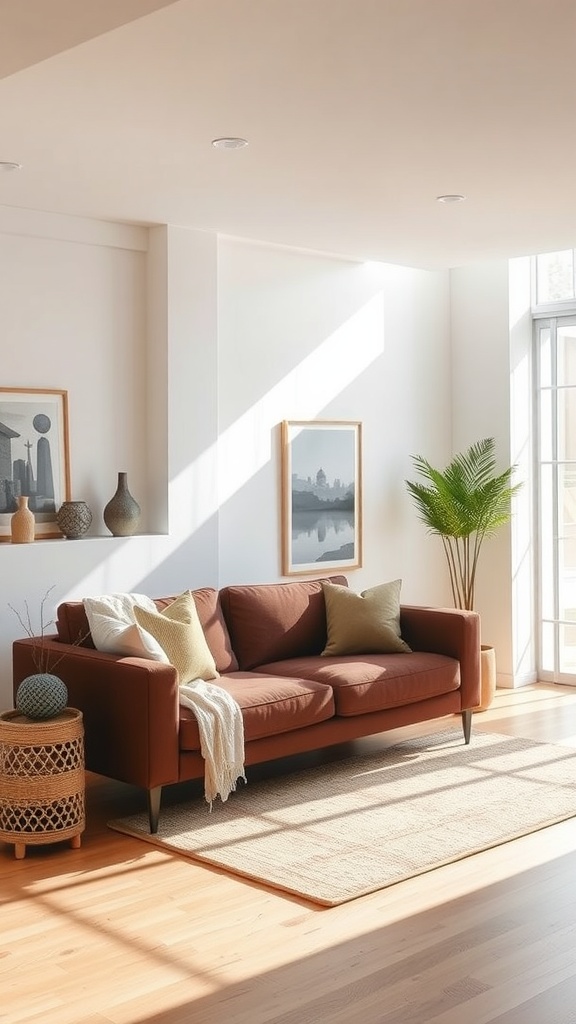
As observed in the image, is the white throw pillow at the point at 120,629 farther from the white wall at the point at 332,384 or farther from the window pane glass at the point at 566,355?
the window pane glass at the point at 566,355

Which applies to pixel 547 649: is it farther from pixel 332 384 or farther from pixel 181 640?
pixel 181 640

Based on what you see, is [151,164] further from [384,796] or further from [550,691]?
[550,691]

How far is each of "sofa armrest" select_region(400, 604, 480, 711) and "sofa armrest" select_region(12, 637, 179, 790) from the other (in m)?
1.89

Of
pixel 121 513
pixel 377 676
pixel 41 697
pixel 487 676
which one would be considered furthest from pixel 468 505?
pixel 41 697

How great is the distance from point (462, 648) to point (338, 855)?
1.90 metres

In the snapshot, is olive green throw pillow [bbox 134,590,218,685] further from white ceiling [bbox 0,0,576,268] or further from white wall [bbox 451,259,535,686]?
white wall [bbox 451,259,535,686]

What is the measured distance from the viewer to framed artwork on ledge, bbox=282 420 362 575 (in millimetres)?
6738

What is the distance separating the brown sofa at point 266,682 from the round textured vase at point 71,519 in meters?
0.44

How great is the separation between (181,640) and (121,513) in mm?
945

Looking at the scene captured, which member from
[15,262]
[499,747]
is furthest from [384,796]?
[15,262]

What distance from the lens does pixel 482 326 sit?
7.58m

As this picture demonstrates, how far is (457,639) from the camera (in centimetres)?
599

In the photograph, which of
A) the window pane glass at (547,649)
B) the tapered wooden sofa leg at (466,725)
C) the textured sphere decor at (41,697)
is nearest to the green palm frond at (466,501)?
the window pane glass at (547,649)

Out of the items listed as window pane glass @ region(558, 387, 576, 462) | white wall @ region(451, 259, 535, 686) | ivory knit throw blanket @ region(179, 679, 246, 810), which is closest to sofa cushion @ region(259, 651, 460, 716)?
ivory knit throw blanket @ region(179, 679, 246, 810)
